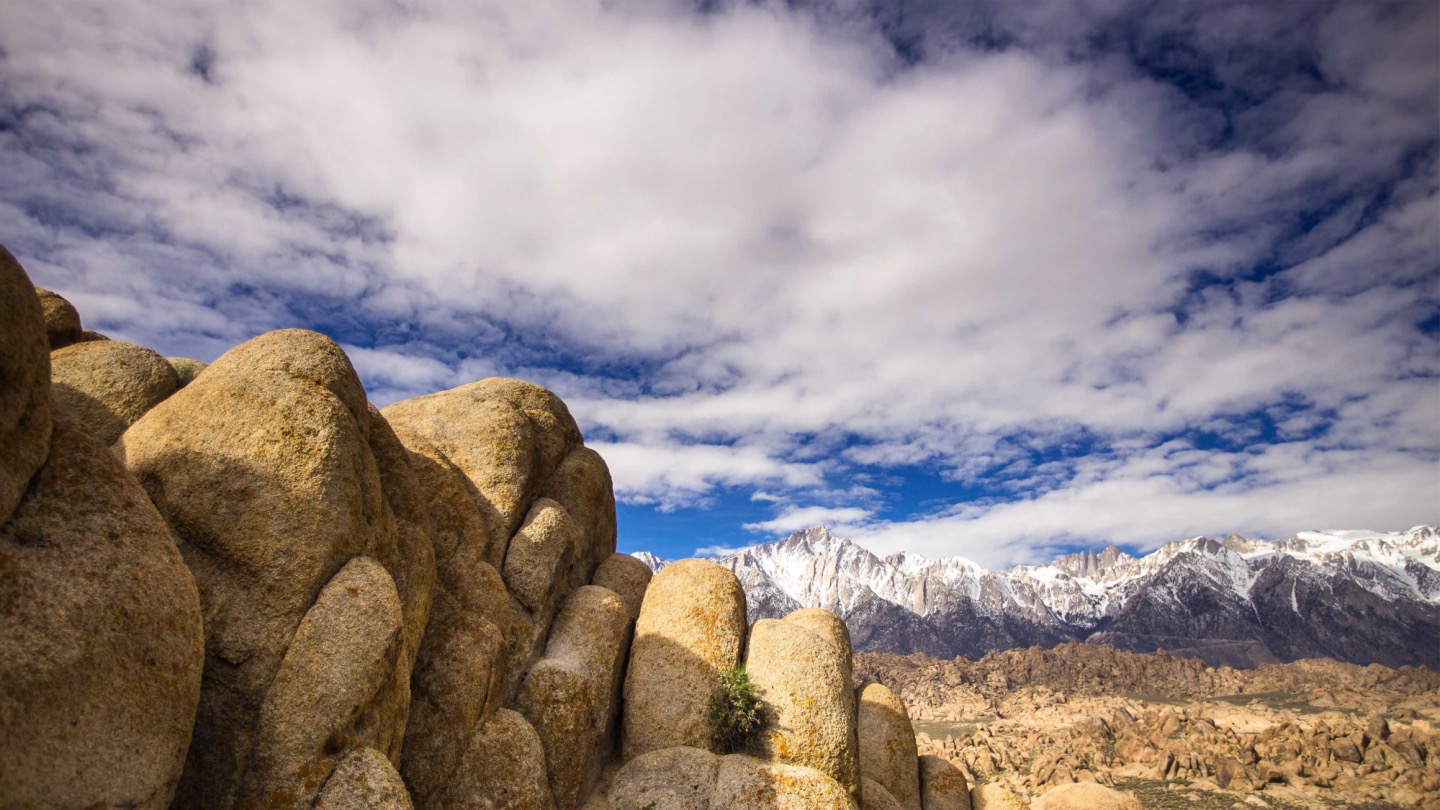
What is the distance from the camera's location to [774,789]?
26156 millimetres

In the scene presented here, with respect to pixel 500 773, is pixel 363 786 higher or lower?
higher

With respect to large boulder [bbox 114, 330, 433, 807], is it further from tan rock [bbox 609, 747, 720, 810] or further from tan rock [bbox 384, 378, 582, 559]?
tan rock [bbox 609, 747, 720, 810]

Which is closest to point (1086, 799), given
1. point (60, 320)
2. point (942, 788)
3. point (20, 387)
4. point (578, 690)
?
point (942, 788)

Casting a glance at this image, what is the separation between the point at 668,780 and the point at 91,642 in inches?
809

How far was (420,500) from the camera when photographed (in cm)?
2561

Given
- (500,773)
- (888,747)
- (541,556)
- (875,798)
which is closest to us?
(500,773)

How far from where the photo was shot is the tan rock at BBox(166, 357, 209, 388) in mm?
26602

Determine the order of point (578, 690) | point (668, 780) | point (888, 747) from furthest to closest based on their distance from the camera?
point (888, 747), point (578, 690), point (668, 780)

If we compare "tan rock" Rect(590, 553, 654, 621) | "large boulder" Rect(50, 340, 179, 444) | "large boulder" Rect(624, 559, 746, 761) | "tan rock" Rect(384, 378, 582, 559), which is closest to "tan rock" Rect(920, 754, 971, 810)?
"large boulder" Rect(624, 559, 746, 761)

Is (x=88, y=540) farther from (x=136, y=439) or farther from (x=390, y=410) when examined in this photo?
(x=390, y=410)

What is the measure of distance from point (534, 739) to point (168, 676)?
13440mm

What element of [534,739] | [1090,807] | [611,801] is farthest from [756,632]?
[1090,807]

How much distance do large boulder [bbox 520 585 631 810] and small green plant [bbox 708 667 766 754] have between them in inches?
191

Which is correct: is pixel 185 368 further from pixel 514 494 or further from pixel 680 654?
pixel 680 654
